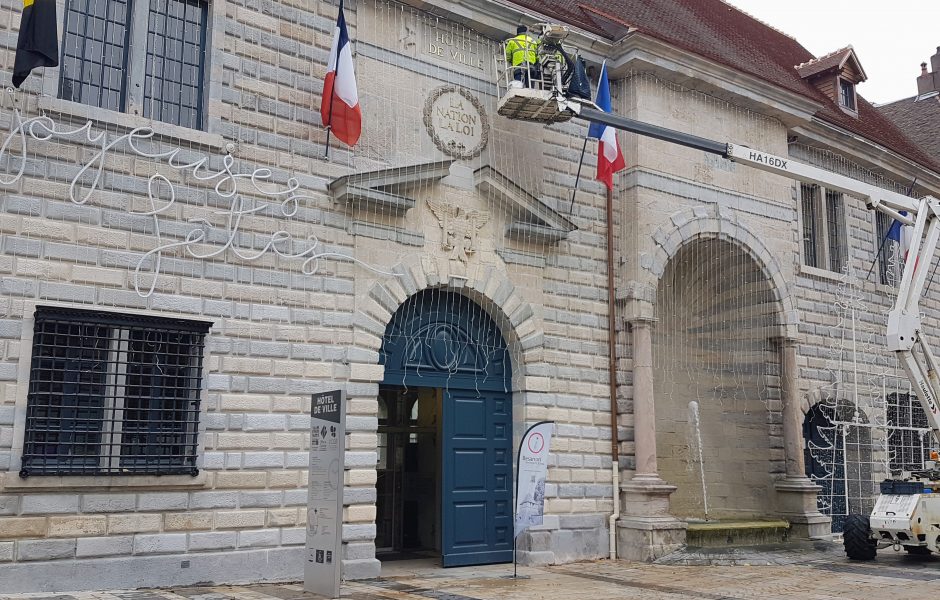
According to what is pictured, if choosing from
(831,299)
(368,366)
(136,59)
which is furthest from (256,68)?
(831,299)

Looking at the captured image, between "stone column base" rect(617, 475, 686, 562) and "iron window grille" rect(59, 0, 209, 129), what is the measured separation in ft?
27.0

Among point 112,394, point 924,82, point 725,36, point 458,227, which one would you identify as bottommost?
point 112,394

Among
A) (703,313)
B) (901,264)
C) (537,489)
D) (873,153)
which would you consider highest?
(873,153)

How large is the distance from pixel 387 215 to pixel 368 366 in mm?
2074

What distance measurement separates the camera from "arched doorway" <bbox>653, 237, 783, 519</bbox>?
16797mm

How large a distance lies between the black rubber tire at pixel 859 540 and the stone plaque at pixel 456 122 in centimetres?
797

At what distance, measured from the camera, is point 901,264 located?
20141 millimetres

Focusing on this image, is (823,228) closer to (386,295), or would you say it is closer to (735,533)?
(735,533)

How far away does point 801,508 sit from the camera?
637 inches

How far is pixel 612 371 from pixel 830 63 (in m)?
10.1

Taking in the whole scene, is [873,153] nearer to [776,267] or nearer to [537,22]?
[776,267]

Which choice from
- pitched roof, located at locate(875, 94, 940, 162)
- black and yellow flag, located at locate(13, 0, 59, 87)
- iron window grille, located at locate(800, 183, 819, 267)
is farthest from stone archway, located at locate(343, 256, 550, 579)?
pitched roof, located at locate(875, 94, 940, 162)

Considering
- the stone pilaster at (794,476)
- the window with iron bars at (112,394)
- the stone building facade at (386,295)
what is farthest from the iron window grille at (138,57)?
the stone pilaster at (794,476)

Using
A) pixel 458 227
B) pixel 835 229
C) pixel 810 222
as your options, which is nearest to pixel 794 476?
pixel 810 222
